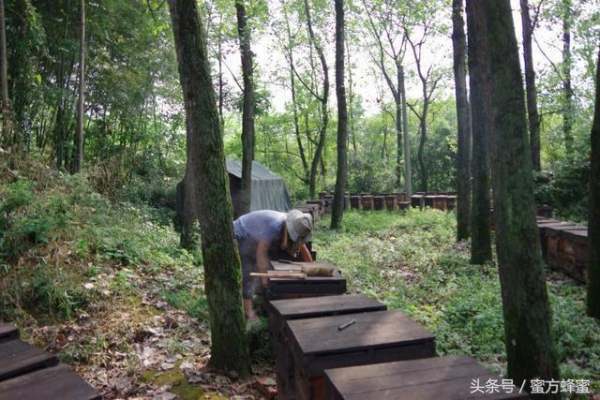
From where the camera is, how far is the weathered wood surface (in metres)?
2.15

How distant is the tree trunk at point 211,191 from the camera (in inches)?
172

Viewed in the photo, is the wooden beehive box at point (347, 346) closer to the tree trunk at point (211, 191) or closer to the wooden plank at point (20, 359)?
the tree trunk at point (211, 191)

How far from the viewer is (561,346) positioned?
15.1 ft

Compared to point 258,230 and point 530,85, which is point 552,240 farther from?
point 530,85

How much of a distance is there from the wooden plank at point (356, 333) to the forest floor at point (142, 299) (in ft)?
4.65

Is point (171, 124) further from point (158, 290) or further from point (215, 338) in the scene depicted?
point (215, 338)

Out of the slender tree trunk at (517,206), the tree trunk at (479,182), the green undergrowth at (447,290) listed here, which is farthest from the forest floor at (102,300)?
the tree trunk at (479,182)

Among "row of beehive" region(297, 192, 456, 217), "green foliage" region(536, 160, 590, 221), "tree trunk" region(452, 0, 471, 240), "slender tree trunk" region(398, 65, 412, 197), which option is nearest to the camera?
"tree trunk" region(452, 0, 471, 240)

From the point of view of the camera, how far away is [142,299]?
6215mm

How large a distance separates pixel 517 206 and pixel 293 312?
70.2 inches

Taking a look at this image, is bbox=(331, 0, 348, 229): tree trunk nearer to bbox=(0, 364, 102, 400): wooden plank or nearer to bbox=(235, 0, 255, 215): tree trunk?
bbox=(235, 0, 255, 215): tree trunk

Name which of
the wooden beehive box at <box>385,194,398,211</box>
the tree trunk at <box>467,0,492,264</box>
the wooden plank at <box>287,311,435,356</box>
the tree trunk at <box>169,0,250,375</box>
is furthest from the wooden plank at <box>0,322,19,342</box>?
the wooden beehive box at <box>385,194,398,211</box>

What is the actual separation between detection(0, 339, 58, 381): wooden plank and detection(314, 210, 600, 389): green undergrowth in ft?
11.5

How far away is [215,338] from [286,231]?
176 centimetres
